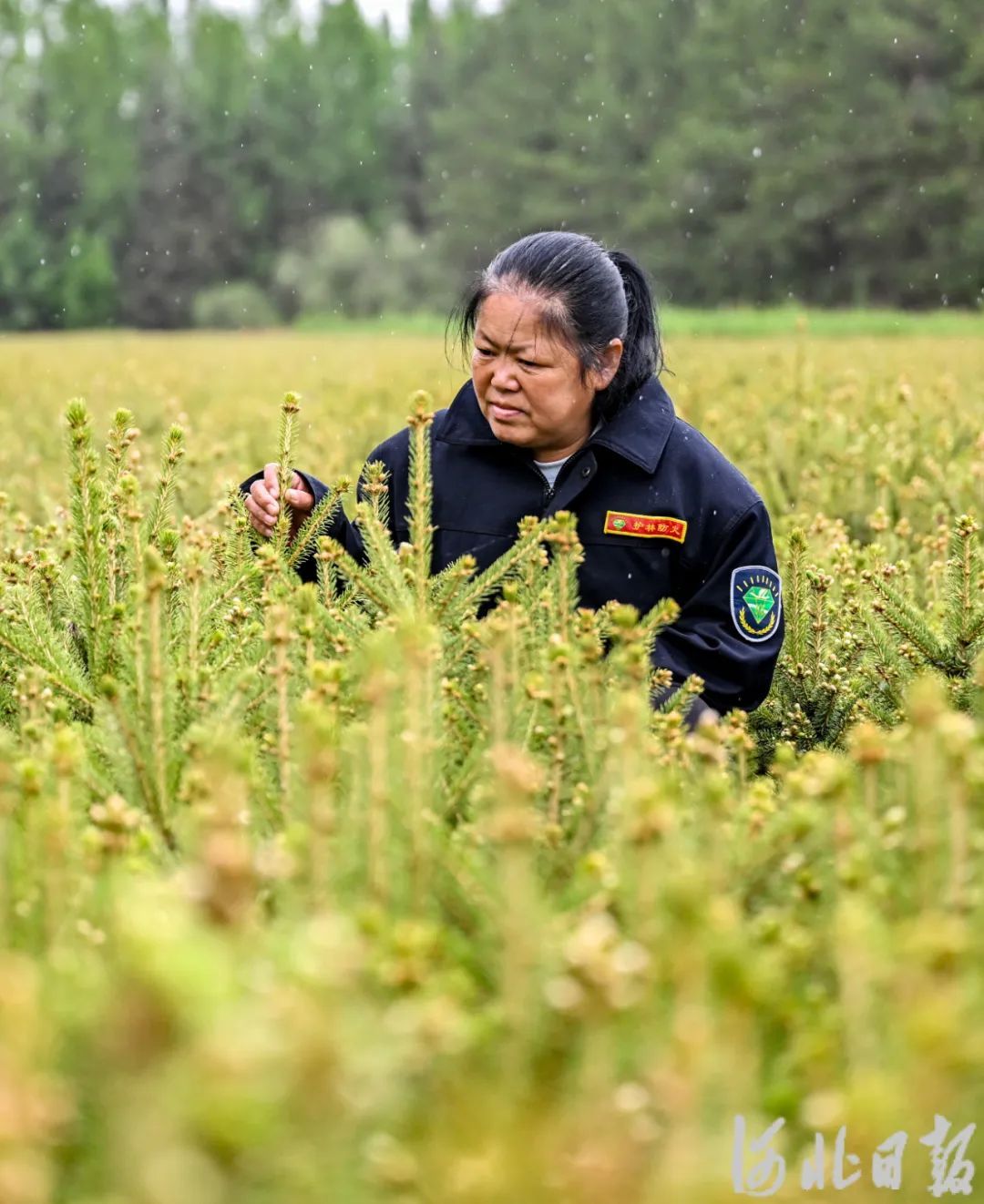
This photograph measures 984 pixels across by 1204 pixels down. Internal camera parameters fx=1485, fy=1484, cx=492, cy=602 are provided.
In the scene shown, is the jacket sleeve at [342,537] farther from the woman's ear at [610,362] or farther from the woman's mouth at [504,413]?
the woman's ear at [610,362]

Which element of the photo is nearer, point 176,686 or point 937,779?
point 937,779

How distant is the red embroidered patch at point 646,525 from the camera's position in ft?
10.8

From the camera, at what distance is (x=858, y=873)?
128 cm

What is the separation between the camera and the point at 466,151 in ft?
185

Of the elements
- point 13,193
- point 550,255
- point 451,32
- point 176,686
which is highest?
point 451,32

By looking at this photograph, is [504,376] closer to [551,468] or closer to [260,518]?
[551,468]

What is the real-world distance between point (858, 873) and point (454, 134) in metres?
59.9

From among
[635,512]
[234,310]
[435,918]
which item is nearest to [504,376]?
[635,512]

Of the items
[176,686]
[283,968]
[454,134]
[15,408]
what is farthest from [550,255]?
[454,134]

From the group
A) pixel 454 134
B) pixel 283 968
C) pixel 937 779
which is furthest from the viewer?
pixel 454 134

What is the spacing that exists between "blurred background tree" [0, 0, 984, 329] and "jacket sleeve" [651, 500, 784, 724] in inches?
1059

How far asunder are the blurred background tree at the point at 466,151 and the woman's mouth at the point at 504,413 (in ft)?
88.1

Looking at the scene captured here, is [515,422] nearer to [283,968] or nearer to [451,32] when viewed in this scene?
[283,968]

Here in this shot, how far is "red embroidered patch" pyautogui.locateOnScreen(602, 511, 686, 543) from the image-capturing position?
3287mm
